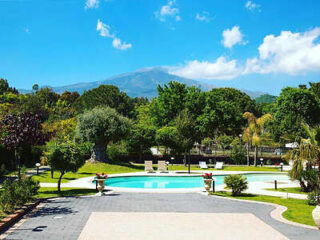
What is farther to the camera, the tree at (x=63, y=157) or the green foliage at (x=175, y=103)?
the green foliage at (x=175, y=103)

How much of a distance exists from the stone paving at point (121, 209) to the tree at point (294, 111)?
3097 cm

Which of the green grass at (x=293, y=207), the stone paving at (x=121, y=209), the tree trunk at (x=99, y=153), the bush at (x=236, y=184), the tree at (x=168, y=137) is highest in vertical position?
the tree at (x=168, y=137)

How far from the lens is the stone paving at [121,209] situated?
29.0 feet

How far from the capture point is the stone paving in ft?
29.0

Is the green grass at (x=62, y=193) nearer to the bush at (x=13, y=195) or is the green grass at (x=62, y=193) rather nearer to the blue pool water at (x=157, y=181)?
the bush at (x=13, y=195)

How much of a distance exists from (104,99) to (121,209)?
56.6m

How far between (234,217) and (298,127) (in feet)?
114

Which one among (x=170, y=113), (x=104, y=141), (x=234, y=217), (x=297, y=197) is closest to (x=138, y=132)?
(x=104, y=141)

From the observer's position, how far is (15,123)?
15281 mm

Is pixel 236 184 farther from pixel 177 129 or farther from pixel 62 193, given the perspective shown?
pixel 177 129

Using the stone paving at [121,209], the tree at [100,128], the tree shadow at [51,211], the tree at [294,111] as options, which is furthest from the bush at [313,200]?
the tree at [294,111]

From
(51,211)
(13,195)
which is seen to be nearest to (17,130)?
(13,195)

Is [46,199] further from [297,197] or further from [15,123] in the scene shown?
[297,197]

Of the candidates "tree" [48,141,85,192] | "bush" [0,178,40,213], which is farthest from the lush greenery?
"bush" [0,178,40,213]
